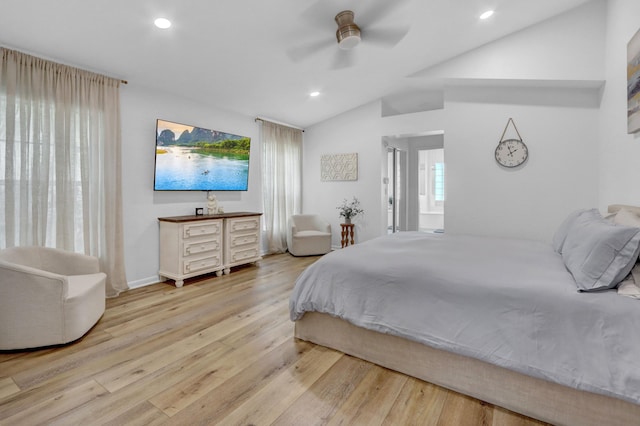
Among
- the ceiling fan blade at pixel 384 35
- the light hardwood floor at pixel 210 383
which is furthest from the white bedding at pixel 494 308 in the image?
the ceiling fan blade at pixel 384 35

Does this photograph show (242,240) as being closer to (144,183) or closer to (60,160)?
(144,183)

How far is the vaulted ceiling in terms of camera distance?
8.04ft

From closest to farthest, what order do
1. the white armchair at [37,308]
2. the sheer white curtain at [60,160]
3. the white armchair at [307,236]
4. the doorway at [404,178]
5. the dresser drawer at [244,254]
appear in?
the white armchair at [37,308], the sheer white curtain at [60,160], the dresser drawer at [244,254], the white armchair at [307,236], the doorway at [404,178]

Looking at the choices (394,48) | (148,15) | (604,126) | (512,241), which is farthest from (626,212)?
(148,15)

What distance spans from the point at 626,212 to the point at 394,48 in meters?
2.83

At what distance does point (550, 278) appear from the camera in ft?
5.67

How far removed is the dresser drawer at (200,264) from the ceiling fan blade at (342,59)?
2.98 meters

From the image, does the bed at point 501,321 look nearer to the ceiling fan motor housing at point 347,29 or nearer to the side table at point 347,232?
the ceiling fan motor housing at point 347,29

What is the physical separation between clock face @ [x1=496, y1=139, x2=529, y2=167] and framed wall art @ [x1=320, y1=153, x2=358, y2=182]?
2.35 metres

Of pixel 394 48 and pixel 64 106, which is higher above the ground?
pixel 394 48

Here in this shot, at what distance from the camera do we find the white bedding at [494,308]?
1342 mm

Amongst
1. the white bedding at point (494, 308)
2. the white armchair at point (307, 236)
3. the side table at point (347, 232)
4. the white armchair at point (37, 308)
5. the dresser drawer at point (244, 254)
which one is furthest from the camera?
the side table at point (347, 232)

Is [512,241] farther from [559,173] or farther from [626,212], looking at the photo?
[559,173]

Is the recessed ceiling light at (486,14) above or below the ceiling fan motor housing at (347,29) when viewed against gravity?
above
